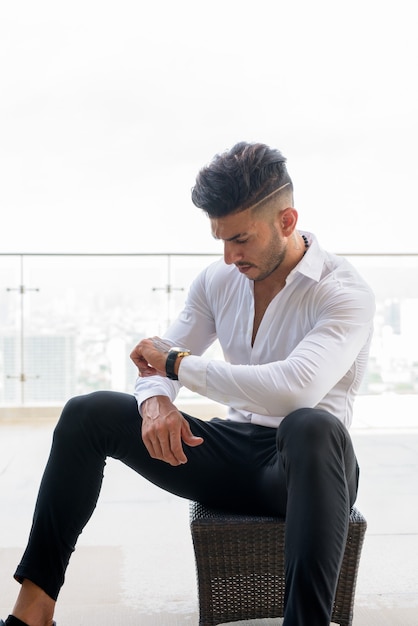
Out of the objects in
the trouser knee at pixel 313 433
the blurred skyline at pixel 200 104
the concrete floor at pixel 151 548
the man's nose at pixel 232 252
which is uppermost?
the blurred skyline at pixel 200 104

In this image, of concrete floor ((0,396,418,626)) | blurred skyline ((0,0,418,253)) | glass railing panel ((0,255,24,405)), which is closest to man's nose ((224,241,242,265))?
concrete floor ((0,396,418,626))

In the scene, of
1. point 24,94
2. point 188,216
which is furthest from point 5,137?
point 188,216

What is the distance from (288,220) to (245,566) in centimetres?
76

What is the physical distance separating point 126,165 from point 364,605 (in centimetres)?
1052

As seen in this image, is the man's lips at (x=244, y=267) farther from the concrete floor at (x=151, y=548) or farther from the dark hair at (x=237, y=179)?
the concrete floor at (x=151, y=548)

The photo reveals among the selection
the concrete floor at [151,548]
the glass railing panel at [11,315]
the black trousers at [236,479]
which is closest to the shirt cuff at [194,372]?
the black trousers at [236,479]

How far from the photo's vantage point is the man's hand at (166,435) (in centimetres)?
167

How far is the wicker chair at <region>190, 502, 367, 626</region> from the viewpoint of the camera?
66.7 inches

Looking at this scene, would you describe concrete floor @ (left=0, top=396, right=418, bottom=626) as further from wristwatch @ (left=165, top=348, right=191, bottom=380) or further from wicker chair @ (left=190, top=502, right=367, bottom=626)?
wristwatch @ (left=165, top=348, right=191, bottom=380)

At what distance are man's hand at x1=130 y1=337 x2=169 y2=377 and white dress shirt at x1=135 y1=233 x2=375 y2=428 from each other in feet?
0.10

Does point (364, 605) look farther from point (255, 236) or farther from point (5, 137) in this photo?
point (5, 137)

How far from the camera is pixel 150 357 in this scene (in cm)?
180

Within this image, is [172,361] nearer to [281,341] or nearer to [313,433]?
[281,341]

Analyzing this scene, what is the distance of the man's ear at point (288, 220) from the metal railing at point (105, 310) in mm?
3405
